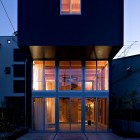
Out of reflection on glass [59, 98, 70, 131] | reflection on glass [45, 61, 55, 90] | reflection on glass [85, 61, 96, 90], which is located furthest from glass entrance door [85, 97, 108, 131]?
reflection on glass [45, 61, 55, 90]

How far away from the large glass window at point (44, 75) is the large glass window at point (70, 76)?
1.61 feet

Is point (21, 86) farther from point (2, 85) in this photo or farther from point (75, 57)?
point (75, 57)

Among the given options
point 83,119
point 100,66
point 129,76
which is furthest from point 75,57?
point 129,76

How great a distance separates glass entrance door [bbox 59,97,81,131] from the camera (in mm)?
22734

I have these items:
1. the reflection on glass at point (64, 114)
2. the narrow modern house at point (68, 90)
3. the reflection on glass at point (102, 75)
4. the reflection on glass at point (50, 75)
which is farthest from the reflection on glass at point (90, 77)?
the reflection on glass at point (50, 75)

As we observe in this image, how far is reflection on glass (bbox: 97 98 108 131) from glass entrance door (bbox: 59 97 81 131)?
120 cm

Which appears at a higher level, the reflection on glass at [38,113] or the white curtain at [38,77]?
the white curtain at [38,77]

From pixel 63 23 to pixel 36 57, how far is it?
4039 millimetres

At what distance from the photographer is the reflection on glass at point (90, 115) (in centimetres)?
2272

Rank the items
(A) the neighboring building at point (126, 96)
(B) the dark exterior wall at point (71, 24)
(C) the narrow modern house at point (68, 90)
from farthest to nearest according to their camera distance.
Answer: (A) the neighboring building at point (126, 96) → (C) the narrow modern house at point (68, 90) → (B) the dark exterior wall at point (71, 24)

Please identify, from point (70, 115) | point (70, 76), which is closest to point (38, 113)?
point (70, 115)

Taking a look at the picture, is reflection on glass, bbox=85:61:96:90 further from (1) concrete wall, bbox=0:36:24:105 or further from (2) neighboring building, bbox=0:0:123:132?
(1) concrete wall, bbox=0:36:24:105

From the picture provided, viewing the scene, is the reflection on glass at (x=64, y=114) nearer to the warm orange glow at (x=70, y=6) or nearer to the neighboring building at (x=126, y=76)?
the neighboring building at (x=126, y=76)

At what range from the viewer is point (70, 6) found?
1995 cm
